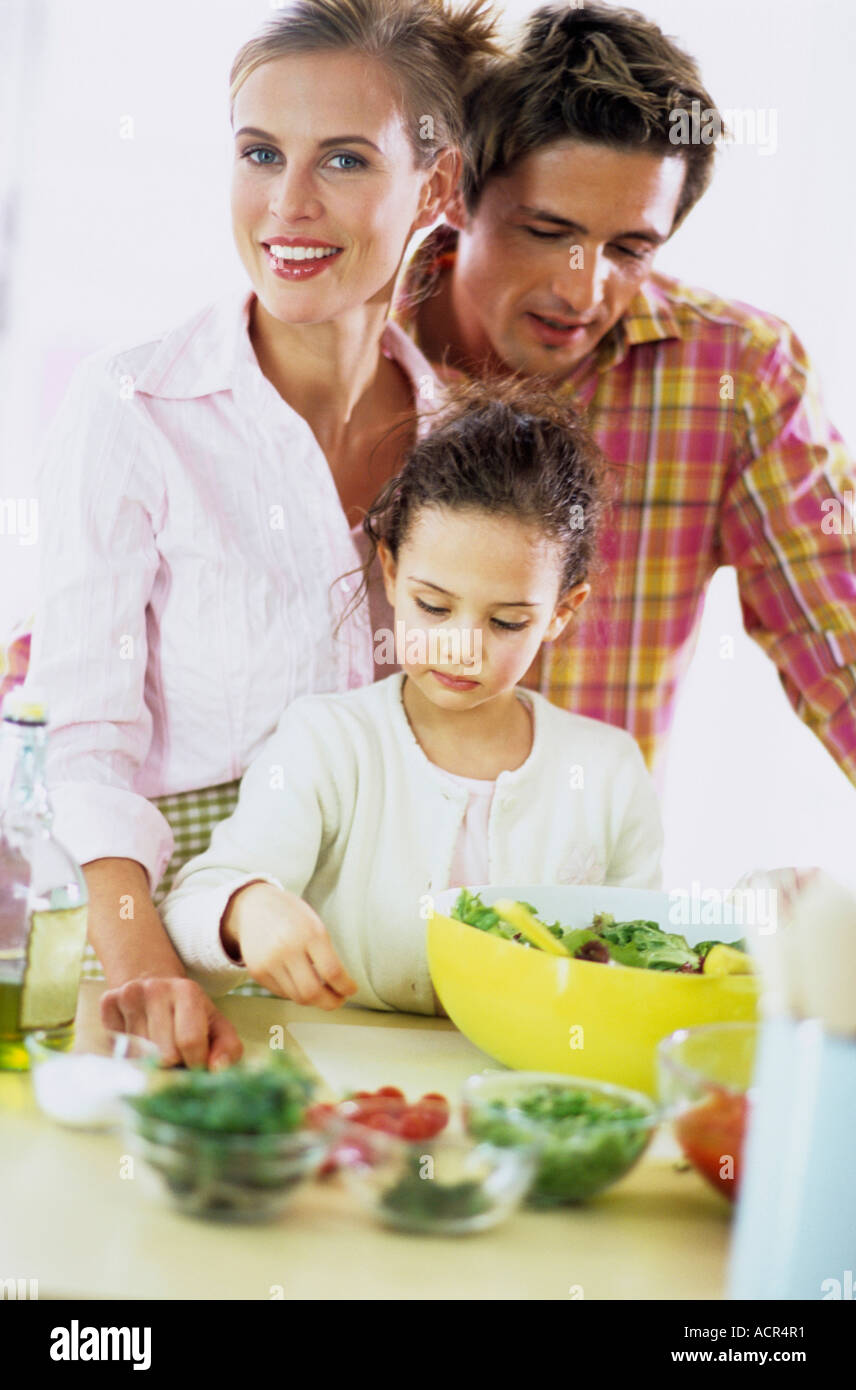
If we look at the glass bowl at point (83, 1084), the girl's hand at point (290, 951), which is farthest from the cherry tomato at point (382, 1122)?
the girl's hand at point (290, 951)

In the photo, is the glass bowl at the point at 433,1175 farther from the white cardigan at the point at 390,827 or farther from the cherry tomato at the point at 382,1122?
the white cardigan at the point at 390,827

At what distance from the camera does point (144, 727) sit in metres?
1.43

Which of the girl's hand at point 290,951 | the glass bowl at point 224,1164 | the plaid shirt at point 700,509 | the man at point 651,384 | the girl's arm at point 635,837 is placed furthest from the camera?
the plaid shirt at point 700,509

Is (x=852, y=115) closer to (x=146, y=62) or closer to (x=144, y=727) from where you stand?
(x=146, y=62)

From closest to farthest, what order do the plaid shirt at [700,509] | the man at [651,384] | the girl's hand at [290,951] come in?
the girl's hand at [290,951], the man at [651,384], the plaid shirt at [700,509]

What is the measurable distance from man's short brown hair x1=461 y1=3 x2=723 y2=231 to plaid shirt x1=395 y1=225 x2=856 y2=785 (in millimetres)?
267

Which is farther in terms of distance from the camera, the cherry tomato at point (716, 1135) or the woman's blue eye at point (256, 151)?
the woman's blue eye at point (256, 151)

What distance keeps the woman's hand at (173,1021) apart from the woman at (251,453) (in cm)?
25

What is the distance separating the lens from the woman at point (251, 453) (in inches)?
54.7

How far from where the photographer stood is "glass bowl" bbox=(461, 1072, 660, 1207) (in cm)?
79

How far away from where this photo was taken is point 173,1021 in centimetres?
104

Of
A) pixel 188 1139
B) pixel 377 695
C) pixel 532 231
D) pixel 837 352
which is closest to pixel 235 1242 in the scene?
pixel 188 1139

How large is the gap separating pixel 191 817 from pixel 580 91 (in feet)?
3.03

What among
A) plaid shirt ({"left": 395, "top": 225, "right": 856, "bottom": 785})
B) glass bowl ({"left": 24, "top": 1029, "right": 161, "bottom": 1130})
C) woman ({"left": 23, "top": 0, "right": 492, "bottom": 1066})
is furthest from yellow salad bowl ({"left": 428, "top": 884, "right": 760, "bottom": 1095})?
plaid shirt ({"left": 395, "top": 225, "right": 856, "bottom": 785})
